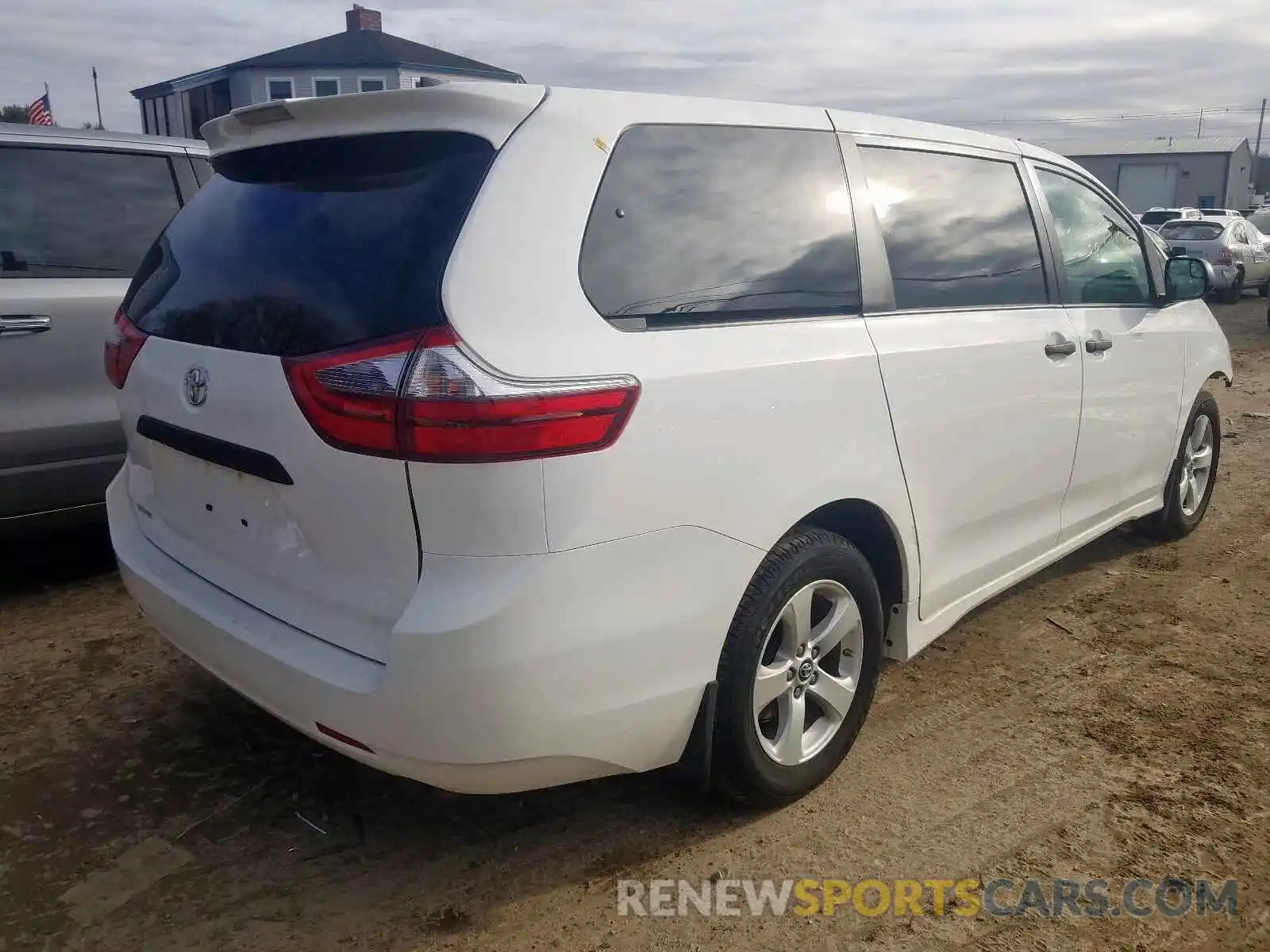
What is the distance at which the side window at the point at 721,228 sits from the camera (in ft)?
7.93

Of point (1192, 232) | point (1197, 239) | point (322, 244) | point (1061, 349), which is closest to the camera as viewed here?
point (322, 244)

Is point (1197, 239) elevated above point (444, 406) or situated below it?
below

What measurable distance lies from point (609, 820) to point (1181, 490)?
3.61 meters

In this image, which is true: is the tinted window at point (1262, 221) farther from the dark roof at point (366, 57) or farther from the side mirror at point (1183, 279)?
the side mirror at point (1183, 279)

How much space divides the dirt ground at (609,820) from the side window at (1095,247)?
1.38 m

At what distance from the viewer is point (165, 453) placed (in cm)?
282

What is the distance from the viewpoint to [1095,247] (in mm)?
4160

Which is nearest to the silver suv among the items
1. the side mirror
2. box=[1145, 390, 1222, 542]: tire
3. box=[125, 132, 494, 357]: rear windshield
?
box=[125, 132, 494, 357]: rear windshield

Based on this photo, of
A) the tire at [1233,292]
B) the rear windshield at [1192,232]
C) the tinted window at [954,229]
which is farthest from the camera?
the tire at [1233,292]

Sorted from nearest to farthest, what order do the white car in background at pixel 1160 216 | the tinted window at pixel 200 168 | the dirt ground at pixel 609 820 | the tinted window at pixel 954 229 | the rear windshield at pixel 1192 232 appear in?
the dirt ground at pixel 609 820
the tinted window at pixel 954 229
the tinted window at pixel 200 168
the rear windshield at pixel 1192 232
the white car in background at pixel 1160 216

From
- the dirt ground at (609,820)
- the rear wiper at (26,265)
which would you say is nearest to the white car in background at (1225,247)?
the dirt ground at (609,820)

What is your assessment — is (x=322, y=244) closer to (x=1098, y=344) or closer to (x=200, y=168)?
(x=1098, y=344)

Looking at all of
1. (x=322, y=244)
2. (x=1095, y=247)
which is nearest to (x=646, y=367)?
(x=322, y=244)

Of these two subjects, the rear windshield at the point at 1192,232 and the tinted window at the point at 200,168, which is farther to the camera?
the rear windshield at the point at 1192,232
